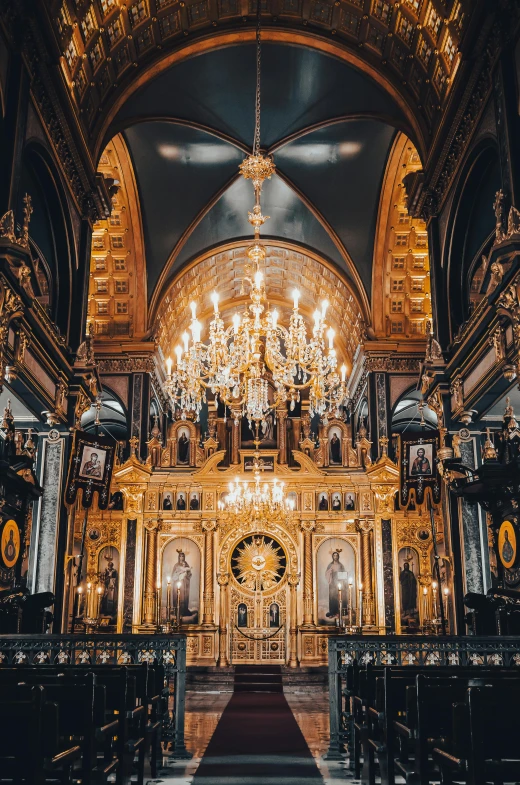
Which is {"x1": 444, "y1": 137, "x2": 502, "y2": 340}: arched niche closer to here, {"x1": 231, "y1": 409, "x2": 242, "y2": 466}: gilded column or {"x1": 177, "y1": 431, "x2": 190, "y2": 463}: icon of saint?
{"x1": 231, "y1": 409, "x2": 242, "y2": 466}: gilded column

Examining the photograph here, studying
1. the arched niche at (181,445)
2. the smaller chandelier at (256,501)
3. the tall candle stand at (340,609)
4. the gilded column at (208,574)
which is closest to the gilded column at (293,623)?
the tall candle stand at (340,609)

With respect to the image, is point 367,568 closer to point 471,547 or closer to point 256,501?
point 256,501

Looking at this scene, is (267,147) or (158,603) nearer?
(267,147)

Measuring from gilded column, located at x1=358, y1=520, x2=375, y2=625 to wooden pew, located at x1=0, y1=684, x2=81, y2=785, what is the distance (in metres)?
17.7

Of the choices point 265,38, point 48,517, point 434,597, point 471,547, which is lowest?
point 434,597

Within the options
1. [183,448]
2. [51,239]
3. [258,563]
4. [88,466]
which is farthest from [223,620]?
[51,239]

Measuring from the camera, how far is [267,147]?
19.7 metres

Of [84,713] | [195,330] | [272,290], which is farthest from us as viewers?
[272,290]

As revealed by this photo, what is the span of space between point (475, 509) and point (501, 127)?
Answer: 20.8ft

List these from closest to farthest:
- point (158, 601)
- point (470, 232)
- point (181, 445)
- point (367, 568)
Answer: point (470, 232)
point (158, 601)
point (367, 568)
point (181, 445)

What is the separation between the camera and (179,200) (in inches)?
836

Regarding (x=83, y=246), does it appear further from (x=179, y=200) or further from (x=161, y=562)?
(x=161, y=562)

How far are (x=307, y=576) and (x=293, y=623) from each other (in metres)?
1.33

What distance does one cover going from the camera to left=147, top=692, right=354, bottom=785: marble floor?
706 cm
